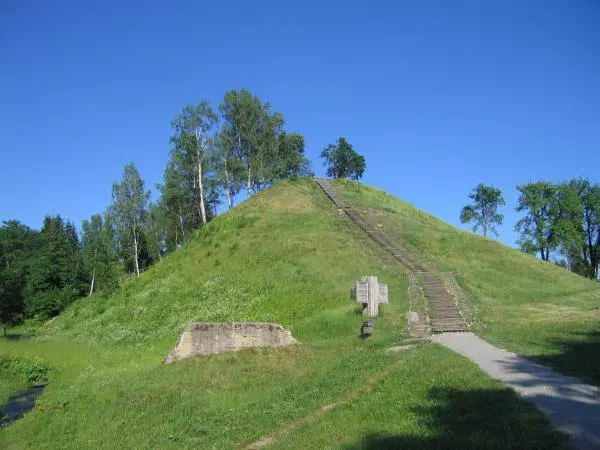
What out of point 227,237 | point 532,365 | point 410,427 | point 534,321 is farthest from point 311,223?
point 410,427

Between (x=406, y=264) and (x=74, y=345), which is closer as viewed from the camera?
(x=74, y=345)

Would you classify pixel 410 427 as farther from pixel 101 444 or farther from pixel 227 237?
pixel 227 237

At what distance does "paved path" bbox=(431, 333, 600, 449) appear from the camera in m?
7.08

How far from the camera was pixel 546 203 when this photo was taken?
58531 mm

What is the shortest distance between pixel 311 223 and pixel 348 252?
6.99 m

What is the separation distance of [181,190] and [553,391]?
49.1m

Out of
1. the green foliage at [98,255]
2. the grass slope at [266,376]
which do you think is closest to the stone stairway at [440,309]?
the grass slope at [266,376]

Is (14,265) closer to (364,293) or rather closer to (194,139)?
(194,139)

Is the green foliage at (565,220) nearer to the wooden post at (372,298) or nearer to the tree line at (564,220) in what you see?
the tree line at (564,220)

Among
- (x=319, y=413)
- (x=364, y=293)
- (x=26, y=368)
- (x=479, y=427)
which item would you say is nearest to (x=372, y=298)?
(x=364, y=293)

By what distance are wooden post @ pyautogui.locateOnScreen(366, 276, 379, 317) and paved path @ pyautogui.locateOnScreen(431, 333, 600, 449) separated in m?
5.54

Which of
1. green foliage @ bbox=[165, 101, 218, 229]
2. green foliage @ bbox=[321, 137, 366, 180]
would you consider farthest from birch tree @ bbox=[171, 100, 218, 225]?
green foliage @ bbox=[321, 137, 366, 180]

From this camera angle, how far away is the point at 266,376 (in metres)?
13.8

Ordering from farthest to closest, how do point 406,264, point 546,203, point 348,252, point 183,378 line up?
point 546,203, point 348,252, point 406,264, point 183,378
